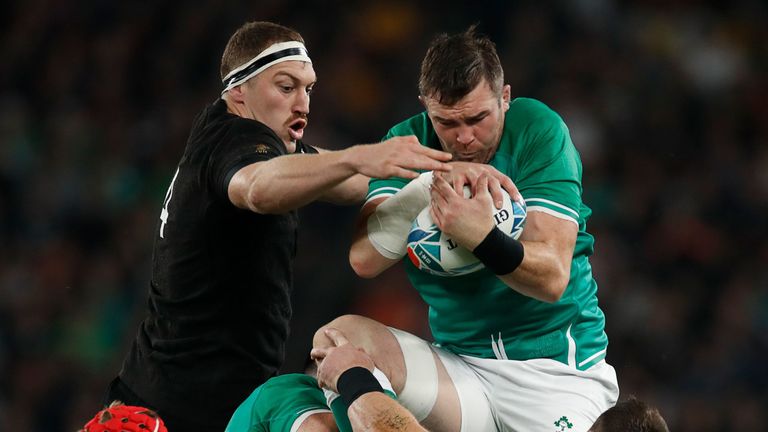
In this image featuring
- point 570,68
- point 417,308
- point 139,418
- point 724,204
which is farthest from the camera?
point 570,68

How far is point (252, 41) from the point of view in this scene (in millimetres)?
4582

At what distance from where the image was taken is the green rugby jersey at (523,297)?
4062 mm

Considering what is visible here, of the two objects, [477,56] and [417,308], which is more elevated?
[477,56]

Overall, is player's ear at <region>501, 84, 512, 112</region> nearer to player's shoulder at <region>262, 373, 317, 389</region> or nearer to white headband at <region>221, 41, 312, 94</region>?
white headband at <region>221, 41, 312, 94</region>

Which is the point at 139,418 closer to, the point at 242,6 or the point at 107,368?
the point at 107,368

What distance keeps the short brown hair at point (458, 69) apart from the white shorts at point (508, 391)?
904mm

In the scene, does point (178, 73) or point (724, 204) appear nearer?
point (724, 204)

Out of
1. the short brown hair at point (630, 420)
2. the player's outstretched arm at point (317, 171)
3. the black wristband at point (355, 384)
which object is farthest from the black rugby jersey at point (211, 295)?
the short brown hair at point (630, 420)

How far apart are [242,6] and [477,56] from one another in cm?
613

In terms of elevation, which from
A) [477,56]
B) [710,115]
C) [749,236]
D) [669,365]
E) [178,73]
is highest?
[477,56]

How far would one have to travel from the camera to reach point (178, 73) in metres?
9.70

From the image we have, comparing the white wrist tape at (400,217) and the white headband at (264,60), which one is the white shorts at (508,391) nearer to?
the white wrist tape at (400,217)

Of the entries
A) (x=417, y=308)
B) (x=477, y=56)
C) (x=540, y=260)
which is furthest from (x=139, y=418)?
(x=417, y=308)

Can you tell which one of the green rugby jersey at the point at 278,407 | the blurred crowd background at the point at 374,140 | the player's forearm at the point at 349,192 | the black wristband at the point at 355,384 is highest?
the player's forearm at the point at 349,192
